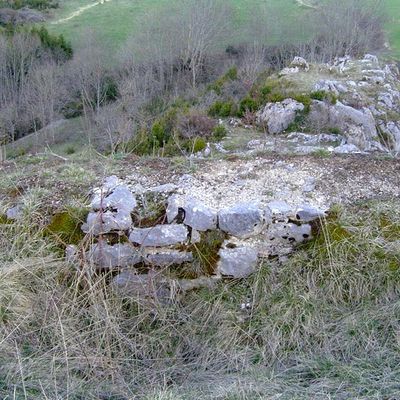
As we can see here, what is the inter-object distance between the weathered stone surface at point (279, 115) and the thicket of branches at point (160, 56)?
7.70 m

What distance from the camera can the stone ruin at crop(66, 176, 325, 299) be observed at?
3111mm

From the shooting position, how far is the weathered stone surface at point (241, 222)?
10.6ft

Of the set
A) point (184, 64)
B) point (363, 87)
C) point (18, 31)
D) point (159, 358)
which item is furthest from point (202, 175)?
point (18, 31)

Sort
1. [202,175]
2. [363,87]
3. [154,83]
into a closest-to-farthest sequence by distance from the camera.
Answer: [202,175] < [363,87] < [154,83]

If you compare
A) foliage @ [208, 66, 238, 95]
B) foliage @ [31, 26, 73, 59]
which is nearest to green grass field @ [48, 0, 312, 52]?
foliage @ [31, 26, 73, 59]

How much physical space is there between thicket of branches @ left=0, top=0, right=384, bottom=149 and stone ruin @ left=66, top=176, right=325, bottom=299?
17446 mm

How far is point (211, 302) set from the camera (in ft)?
9.94

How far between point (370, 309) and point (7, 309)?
2.09m

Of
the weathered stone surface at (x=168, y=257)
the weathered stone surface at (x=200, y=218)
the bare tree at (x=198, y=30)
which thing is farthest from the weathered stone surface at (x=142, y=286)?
the bare tree at (x=198, y=30)

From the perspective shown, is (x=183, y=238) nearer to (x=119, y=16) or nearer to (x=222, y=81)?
(x=222, y=81)

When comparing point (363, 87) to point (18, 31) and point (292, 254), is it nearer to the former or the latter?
point (292, 254)

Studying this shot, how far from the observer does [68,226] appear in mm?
3254

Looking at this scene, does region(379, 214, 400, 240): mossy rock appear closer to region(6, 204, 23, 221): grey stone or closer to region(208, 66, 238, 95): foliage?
region(6, 204, 23, 221): grey stone

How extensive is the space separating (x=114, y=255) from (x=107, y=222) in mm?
230
